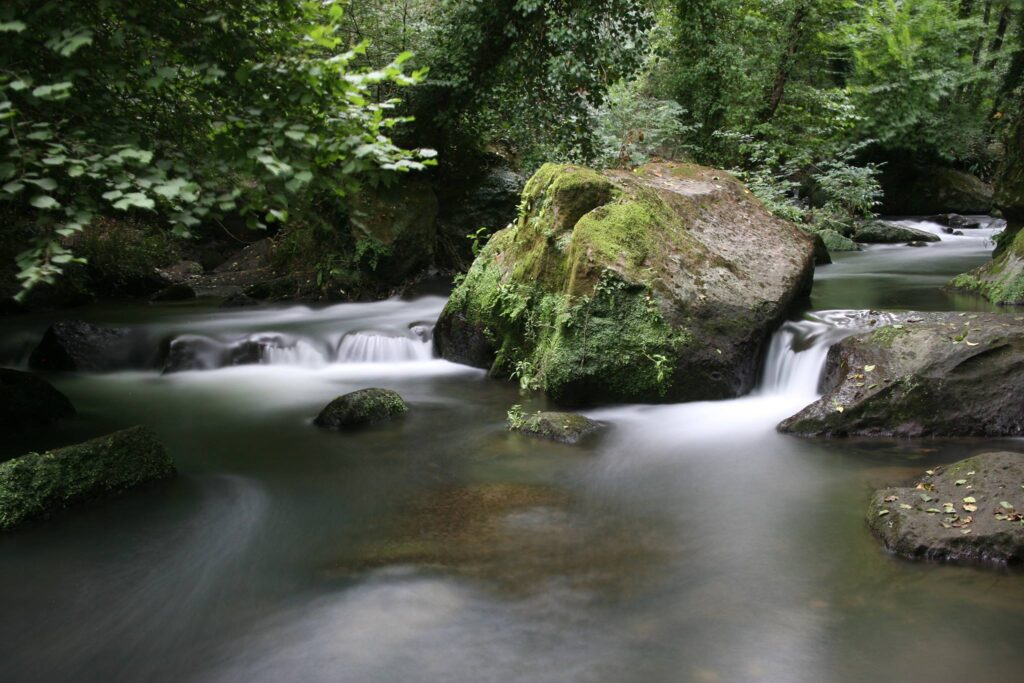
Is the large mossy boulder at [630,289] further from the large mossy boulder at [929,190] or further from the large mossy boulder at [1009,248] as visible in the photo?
the large mossy boulder at [929,190]

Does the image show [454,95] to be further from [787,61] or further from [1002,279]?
[1002,279]

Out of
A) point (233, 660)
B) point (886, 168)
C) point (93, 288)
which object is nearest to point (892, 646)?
point (233, 660)

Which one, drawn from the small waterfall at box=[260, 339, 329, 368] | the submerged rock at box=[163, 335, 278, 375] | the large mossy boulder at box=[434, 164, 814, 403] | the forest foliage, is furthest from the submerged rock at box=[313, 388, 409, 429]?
the submerged rock at box=[163, 335, 278, 375]

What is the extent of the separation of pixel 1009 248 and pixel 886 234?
7.58m

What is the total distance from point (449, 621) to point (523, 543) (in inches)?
37.9

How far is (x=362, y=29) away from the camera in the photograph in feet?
44.1

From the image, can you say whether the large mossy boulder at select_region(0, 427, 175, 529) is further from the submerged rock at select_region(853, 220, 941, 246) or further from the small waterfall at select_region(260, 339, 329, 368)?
the submerged rock at select_region(853, 220, 941, 246)

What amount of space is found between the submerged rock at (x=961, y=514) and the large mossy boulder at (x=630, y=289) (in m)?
2.84

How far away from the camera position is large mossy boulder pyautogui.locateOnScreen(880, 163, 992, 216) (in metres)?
22.1

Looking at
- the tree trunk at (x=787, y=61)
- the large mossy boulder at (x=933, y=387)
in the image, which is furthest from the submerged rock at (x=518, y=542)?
the tree trunk at (x=787, y=61)

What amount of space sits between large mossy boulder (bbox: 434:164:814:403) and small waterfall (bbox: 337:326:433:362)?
89cm

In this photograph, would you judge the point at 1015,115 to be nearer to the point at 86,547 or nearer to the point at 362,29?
the point at 362,29

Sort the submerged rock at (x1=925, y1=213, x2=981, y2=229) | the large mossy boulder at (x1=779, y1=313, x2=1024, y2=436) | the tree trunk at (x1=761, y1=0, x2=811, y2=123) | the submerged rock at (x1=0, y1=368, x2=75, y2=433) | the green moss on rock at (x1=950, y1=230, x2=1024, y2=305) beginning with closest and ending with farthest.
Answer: the large mossy boulder at (x1=779, y1=313, x2=1024, y2=436), the submerged rock at (x1=0, y1=368, x2=75, y2=433), the green moss on rock at (x1=950, y1=230, x2=1024, y2=305), the tree trunk at (x1=761, y1=0, x2=811, y2=123), the submerged rock at (x1=925, y1=213, x2=981, y2=229)

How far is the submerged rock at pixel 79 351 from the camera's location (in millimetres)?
10133
